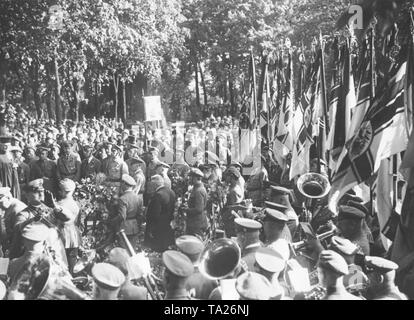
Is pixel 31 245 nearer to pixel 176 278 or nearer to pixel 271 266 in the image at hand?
pixel 176 278

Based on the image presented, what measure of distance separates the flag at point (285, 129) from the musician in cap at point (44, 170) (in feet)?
15.8

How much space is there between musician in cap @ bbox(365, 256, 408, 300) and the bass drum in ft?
8.16

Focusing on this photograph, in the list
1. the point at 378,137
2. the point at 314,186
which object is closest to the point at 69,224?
the point at 314,186

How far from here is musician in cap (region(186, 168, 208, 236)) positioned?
7.96 m

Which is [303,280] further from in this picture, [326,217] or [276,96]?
[276,96]

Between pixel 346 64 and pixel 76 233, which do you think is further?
pixel 346 64

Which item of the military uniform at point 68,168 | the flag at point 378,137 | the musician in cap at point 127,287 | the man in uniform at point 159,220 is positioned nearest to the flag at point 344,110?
the flag at point 378,137

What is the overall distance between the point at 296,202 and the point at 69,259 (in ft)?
11.6

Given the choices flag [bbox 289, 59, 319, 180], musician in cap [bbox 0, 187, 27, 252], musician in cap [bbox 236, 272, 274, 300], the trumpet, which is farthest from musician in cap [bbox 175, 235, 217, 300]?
flag [bbox 289, 59, 319, 180]

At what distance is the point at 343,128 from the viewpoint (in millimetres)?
8180

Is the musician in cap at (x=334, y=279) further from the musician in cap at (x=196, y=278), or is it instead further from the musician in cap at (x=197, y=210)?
the musician in cap at (x=197, y=210)
